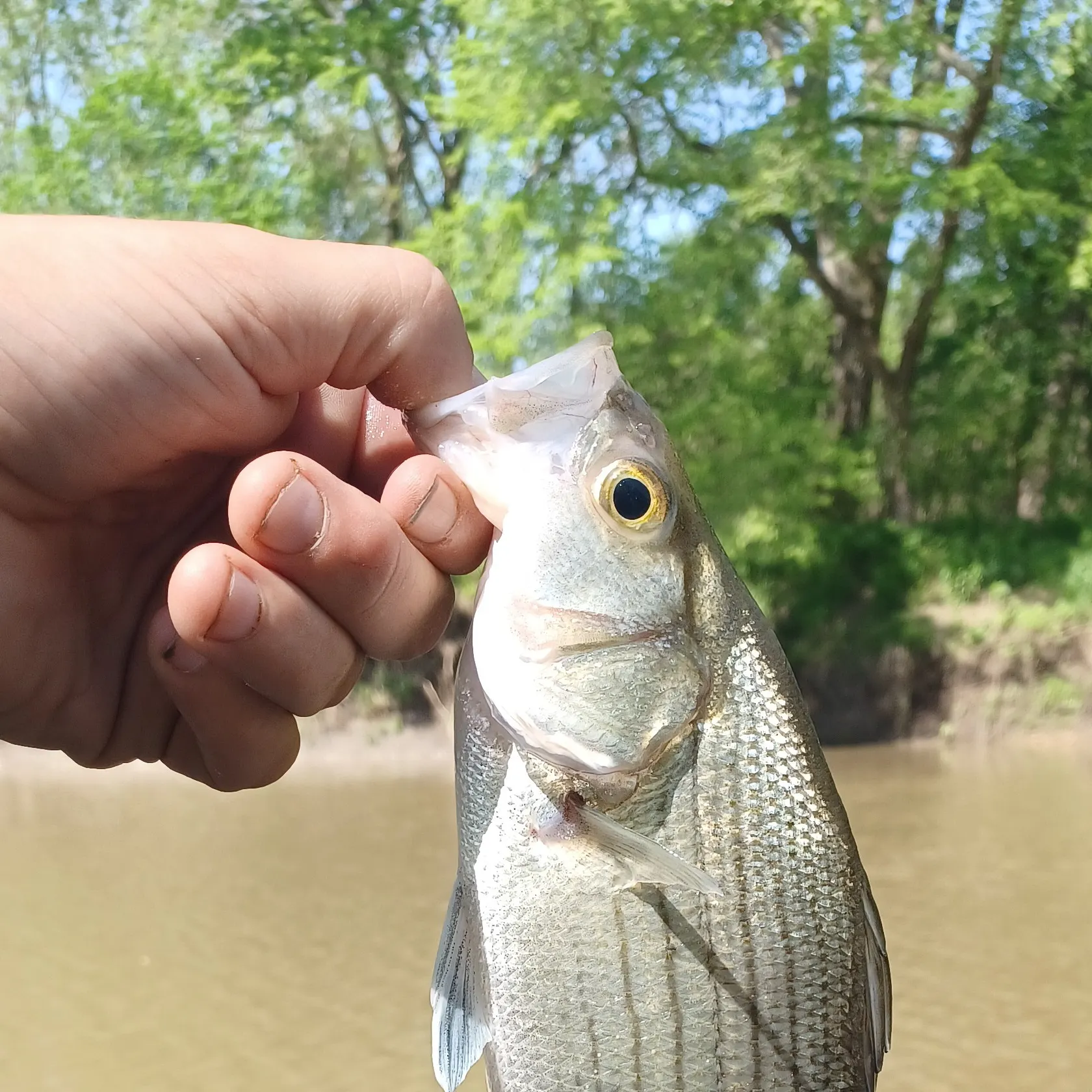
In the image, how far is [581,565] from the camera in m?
1.63

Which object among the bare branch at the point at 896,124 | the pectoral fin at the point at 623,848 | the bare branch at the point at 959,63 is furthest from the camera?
the bare branch at the point at 896,124

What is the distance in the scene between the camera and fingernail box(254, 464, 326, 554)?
1.80m

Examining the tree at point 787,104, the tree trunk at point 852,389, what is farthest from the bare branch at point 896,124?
the tree trunk at point 852,389

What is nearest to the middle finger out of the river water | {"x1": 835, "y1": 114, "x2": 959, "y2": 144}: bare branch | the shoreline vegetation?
the river water

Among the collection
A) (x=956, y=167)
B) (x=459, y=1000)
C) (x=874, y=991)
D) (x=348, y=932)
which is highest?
(x=956, y=167)

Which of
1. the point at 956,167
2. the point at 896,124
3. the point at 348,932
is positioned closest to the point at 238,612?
the point at 348,932

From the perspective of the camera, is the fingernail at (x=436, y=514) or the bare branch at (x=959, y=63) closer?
the fingernail at (x=436, y=514)

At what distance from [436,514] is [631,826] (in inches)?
26.3

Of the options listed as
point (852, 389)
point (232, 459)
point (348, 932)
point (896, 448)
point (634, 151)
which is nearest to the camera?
point (232, 459)

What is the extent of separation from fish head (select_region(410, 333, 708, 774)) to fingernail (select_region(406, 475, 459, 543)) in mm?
150

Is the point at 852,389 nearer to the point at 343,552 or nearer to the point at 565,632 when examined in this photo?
the point at 343,552

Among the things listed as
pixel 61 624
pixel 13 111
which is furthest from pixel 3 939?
pixel 13 111

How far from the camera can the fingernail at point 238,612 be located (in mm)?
1815

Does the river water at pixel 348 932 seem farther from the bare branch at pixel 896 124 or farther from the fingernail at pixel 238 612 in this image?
the bare branch at pixel 896 124
